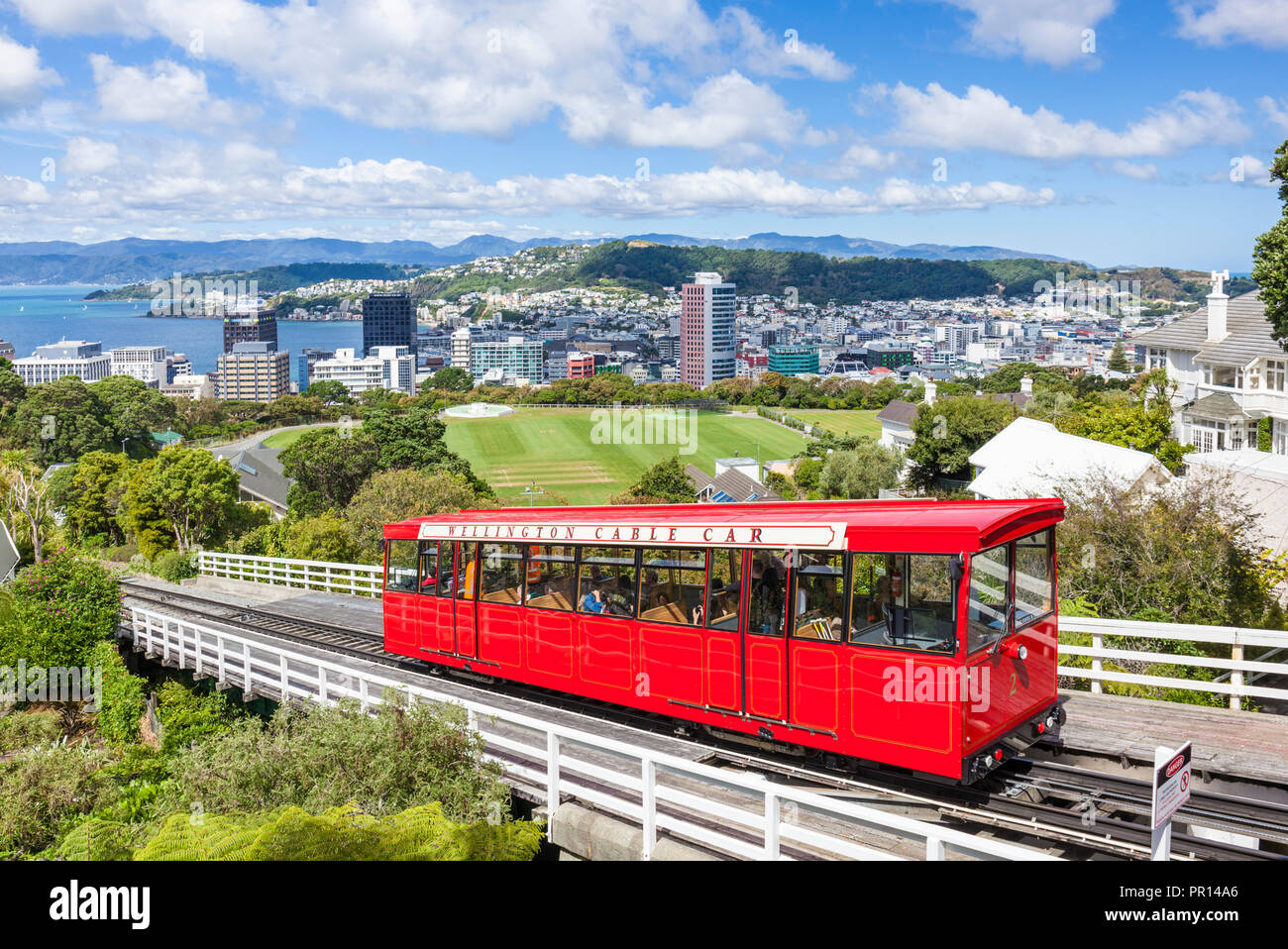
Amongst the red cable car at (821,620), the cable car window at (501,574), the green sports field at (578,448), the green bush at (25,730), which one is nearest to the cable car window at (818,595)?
the red cable car at (821,620)

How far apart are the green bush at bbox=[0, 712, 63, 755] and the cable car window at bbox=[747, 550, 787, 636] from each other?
47.1 feet

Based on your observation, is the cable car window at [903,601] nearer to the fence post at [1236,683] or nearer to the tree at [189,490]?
the fence post at [1236,683]

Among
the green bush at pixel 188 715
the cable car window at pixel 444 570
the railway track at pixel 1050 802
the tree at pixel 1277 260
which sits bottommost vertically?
the green bush at pixel 188 715

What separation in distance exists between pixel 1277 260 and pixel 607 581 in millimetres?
20056

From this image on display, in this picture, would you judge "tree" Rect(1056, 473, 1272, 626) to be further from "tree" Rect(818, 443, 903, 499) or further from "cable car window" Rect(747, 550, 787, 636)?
"tree" Rect(818, 443, 903, 499)

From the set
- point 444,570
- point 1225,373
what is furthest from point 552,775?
point 1225,373

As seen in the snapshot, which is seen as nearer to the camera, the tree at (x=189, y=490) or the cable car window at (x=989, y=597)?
the cable car window at (x=989, y=597)

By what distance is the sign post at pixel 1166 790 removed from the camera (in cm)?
642

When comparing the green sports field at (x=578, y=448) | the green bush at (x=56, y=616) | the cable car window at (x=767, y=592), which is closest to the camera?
the cable car window at (x=767, y=592)

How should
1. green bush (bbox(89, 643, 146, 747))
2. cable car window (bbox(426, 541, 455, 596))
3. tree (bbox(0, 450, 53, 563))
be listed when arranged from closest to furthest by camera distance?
cable car window (bbox(426, 541, 455, 596)), green bush (bbox(89, 643, 146, 747)), tree (bbox(0, 450, 53, 563))

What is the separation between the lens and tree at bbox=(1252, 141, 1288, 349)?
2308cm

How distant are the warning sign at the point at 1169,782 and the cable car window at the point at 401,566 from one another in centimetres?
1263

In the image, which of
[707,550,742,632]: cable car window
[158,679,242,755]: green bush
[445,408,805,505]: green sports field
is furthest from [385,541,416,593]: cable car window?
[445,408,805,505]: green sports field

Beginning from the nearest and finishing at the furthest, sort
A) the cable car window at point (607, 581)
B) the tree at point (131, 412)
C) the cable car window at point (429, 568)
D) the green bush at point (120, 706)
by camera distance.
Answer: the cable car window at point (607, 581)
the cable car window at point (429, 568)
the green bush at point (120, 706)
the tree at point (131, 412)
